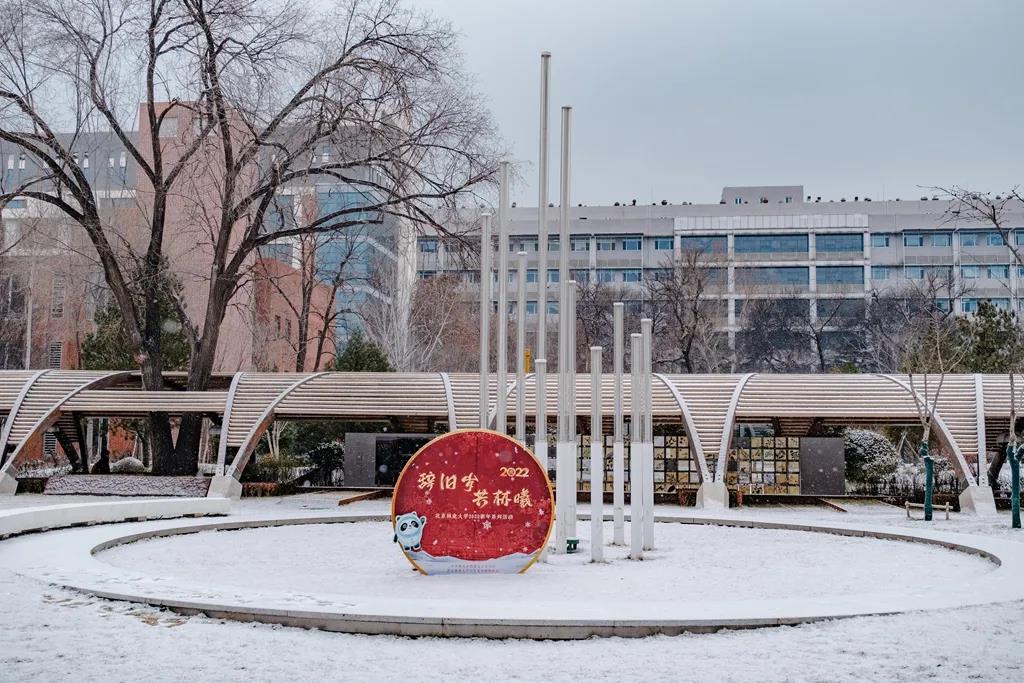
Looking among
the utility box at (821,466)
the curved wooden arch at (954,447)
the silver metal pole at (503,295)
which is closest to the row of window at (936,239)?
the utility box at (821,466)

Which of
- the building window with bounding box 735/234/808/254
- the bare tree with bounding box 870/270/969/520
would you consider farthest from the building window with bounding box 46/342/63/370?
the building window with bounding box 735/234/808/254

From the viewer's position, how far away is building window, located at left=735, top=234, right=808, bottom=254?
70375 millimetres

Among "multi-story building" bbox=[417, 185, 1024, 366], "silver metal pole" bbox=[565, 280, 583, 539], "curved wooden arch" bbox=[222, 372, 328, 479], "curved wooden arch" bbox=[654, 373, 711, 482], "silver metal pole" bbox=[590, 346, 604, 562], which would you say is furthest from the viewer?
"multi-story building" bbox=[417, 185, 1024, 366]

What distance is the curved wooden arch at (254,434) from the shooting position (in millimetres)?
25438

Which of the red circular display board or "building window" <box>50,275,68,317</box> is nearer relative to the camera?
the red circular display board

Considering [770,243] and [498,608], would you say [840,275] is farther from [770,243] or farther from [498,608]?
[498,608]

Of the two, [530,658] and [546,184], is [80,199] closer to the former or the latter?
[546,184]

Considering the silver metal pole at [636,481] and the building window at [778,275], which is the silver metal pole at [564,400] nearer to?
the silver metal pole at [636,481]

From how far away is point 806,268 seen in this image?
70062mm

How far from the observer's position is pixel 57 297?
169 feet

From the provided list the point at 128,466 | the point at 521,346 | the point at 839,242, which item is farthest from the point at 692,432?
the point at 839,242

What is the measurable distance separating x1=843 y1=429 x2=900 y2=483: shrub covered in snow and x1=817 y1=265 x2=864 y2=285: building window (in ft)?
127

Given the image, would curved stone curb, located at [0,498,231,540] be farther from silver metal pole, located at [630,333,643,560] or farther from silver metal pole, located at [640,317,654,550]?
silver metal pole, located at [640,317,654,550]

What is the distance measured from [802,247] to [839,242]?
2.25 m
